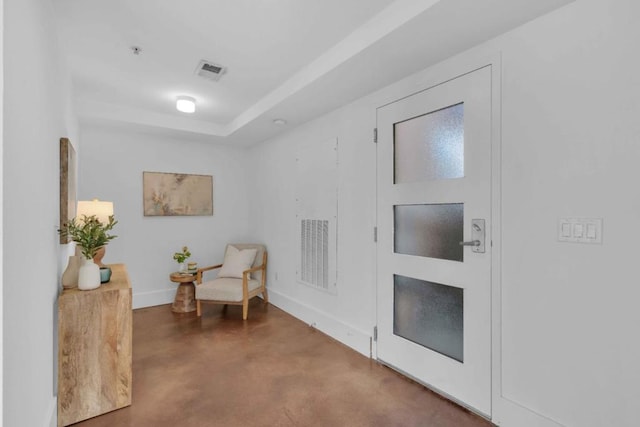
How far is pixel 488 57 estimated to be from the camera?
199 centimetres

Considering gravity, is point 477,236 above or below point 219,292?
above

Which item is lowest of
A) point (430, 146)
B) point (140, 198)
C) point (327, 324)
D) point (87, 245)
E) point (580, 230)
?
point (327, 324)

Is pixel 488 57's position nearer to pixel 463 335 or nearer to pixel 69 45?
pixel 463 335

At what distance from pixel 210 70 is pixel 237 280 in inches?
97.3

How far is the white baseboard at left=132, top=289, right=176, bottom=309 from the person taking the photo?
4.26m

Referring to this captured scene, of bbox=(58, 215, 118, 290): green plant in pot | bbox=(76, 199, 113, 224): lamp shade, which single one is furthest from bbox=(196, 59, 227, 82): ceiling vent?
bbox=(58, 215, 118, 290): green plant in pot

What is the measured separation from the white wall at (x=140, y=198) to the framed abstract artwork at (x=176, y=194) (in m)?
0.07

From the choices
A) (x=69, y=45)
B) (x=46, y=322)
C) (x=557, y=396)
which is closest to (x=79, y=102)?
(x=69, y=45)

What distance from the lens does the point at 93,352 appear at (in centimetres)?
202

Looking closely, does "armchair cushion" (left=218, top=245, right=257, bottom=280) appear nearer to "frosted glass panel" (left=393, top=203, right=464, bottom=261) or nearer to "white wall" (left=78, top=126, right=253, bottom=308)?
"white wall" (left=78, top=126, right=253, bottom=308)

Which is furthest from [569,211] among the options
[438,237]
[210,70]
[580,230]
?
[210,70]

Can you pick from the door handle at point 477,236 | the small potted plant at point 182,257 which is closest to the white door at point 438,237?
the door handle at point 477,236

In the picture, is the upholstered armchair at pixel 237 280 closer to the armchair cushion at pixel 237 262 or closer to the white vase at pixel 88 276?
the armchair cushion at pixel 237 262

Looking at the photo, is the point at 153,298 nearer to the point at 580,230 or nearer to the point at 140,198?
the point at 140,198
